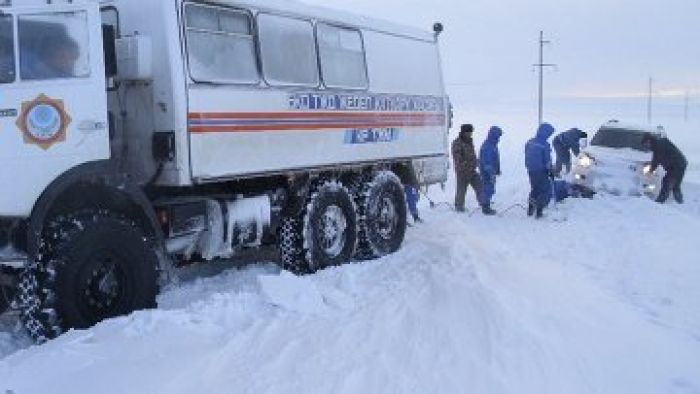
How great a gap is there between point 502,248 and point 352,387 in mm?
5131

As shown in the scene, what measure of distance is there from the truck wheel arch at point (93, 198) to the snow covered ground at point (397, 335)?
0.79 meters

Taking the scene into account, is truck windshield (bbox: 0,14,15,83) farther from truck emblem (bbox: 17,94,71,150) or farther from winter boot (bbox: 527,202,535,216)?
winter boot (bbox: 527,202,535,216)

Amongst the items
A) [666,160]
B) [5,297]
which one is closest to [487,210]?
[666,160]

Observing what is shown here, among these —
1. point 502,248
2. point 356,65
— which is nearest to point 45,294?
point 356,65

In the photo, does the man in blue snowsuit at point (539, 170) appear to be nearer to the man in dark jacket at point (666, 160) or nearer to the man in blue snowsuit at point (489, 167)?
the man in blue snowsuit at point (489, 167)

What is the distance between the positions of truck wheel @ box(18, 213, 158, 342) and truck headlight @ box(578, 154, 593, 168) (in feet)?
39.4

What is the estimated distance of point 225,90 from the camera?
7.29m

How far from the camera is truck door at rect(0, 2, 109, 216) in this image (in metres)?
5.78

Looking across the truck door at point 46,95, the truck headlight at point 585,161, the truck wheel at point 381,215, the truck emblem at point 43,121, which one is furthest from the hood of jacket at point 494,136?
the truck emblem at point 43,121

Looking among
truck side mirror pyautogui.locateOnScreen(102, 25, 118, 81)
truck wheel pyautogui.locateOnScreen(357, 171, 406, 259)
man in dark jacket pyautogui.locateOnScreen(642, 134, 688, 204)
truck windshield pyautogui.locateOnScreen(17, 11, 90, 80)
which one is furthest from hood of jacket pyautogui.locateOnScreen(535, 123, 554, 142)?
truck windshield pyautogui.locateOnScreen(17, 11, 90, 80)

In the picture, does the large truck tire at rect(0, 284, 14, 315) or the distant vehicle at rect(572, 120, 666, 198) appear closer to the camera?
the large truck tire at rect(0, 284, 14, 315)

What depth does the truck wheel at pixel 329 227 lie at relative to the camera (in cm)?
855

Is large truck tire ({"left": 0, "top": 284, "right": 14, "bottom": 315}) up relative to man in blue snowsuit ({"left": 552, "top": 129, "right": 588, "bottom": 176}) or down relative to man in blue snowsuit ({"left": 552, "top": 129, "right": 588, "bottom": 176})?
down

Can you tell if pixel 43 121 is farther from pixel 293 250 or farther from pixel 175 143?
pixel 293 250
